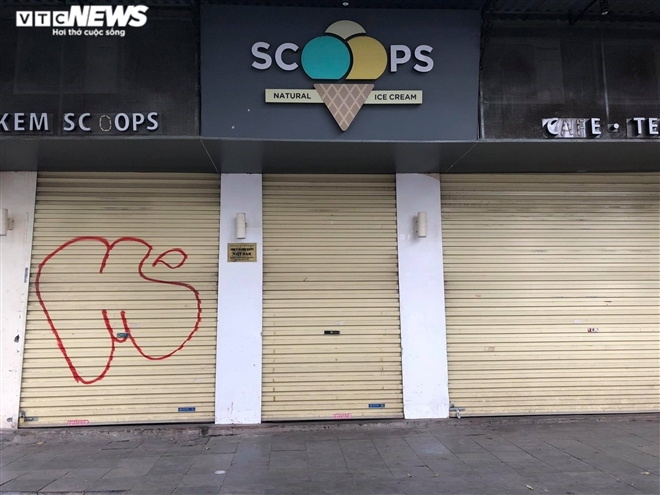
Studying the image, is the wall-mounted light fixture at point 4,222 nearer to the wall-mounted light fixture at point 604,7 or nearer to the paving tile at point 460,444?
the paving tile at point 460,444

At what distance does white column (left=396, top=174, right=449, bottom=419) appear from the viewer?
7.41 metres

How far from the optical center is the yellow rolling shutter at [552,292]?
24.9 feet

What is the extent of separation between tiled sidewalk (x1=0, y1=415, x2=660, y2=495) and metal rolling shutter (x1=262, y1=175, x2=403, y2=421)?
54 cm

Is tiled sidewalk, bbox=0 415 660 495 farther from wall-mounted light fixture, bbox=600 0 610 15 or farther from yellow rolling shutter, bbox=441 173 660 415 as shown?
wall-mounted light fixture, bbox=600 0 610 15

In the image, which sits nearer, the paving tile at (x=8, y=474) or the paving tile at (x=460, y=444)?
the paving tile at (x=8, y=474)

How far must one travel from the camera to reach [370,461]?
5887 mm

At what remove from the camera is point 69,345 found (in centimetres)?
721

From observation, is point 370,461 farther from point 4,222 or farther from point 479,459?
point 4,222

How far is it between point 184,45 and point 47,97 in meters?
1.99

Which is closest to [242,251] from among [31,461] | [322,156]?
[322,156]

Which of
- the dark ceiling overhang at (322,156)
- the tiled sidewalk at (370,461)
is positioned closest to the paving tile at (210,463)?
the tiled sidewalk at (370,461)

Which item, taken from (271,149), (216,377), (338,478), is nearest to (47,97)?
(271,149)

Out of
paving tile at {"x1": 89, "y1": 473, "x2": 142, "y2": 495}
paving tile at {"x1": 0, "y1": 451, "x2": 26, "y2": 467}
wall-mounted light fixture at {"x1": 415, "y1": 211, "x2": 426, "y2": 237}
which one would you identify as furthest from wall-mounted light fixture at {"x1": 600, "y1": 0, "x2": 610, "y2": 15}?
paving tile at {"x1": 0, "y1": 451, "x2": 26, "y2": 467}

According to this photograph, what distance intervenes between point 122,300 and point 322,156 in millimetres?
3932
